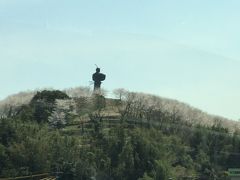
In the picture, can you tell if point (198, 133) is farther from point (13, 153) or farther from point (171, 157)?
point (13, 153)

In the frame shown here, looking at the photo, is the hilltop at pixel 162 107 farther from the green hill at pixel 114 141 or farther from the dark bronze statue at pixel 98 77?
the dark bronze statue at pixel 98 77

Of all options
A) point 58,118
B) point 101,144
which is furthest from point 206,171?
point 58,118

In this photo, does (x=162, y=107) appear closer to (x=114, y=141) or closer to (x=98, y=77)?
(x=98, y=77)

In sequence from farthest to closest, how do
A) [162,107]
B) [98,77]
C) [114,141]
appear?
[98,77]
[162,107]
[114,141]

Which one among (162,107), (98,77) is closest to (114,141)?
(162,107)

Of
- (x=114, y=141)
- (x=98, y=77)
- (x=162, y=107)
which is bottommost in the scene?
(x=114, y=141)

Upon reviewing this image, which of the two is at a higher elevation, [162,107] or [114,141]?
[162,107]

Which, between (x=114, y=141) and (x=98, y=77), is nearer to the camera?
(x=114, y=141)

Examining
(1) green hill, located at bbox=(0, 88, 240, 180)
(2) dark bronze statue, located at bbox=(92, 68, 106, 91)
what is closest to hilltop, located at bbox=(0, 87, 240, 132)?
(1) green hill, located at bbox=(0, 88, 240, 180)

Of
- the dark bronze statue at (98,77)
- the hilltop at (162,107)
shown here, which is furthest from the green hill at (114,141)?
the dark bronze statue at (98,77)

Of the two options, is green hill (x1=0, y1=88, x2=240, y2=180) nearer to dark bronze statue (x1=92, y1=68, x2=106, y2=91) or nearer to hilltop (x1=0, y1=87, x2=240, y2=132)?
hilltop (x1=0, y1=87, x2=240, y2=132)

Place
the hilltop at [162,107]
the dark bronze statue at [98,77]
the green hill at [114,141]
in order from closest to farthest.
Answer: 1. the green hill at [114,141]
2. the hilltop at [162,107]
3. the dark bronze statue at [98,77]

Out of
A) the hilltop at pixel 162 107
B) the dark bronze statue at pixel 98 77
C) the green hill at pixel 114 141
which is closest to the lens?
the green hill at pixel 114 141

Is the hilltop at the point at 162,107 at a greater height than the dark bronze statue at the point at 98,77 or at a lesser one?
lesser
